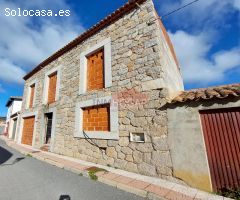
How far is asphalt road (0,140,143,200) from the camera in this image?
10.2 ft

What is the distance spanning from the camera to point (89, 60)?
6738 millimetres

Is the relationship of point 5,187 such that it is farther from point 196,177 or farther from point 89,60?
point 89,60

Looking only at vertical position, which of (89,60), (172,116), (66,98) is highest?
(89,60)

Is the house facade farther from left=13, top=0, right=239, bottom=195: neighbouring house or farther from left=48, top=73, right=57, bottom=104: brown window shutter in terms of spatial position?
left=48, top=73, right=57, bottom=104: brown window shutter

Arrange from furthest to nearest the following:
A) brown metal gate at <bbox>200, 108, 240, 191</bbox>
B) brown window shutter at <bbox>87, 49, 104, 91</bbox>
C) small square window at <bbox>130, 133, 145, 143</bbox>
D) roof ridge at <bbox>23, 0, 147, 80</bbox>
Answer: brown window shutter at <bbox>87, 49, 104, 91</bbox>, roof ridge at <bbox>23, 0, 147, 80</bbox>, small square window at <bbox>130, 133, 145, 143</bbox>, brown metal gate at <bbox>200, 108, 240, 191</bbox>

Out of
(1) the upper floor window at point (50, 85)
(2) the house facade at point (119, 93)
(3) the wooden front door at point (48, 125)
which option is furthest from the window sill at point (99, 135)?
(1) the upper floor window at point (50, 85)

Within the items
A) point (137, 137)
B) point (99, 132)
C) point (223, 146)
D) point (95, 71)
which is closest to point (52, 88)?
point (95, 71)

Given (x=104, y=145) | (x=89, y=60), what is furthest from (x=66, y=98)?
(x=104, y=145)

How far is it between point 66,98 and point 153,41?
4.66 m

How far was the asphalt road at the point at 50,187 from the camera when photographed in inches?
122

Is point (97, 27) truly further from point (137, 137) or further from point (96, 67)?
point (137, 137)

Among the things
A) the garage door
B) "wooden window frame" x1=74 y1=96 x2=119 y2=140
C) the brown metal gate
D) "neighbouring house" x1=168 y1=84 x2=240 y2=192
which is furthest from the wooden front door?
the brown metal gate

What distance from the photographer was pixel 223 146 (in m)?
3.17

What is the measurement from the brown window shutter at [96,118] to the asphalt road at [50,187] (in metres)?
1.70
